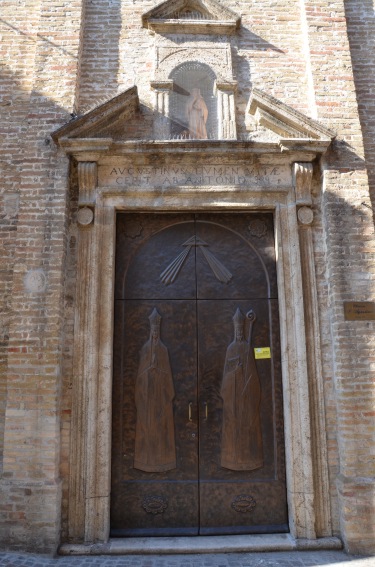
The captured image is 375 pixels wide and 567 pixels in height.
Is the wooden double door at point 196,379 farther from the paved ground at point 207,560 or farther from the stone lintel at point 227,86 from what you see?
the stone lintel at point 227,86

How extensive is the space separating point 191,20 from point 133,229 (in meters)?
2.99

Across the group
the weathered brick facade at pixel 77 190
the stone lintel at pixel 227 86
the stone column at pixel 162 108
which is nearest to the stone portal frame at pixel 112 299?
the weathered brick facade at pixel 77 190

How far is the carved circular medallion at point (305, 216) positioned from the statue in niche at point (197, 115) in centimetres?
155

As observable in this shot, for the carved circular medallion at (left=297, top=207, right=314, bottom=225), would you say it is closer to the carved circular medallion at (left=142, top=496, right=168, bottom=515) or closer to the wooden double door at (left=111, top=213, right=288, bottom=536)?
the wooden double door at (left=111, top=213, right=288, bottom=536)

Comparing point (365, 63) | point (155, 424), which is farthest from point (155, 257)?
point (365, 63)

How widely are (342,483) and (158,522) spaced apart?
195cm

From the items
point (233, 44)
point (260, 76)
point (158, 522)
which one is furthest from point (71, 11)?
point (158, 522)

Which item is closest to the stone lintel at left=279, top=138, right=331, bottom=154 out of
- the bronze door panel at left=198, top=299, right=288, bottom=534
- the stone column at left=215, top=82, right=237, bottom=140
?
the stone column at left=215, top=82, right=237, bottom=140

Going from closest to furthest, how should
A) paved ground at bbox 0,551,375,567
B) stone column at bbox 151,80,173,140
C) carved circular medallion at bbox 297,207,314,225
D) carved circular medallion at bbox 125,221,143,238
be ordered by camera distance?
paved ground at bbox 0,551,375,567
carved circular medallion at bbox 297,207,314,225
carved circular medallion at bbox 125,221,143,238
stone column at bbox 151,80,173,140

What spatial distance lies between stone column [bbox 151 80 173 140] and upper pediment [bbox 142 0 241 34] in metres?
0.90

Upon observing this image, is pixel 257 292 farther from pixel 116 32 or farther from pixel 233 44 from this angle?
pixel 116 32

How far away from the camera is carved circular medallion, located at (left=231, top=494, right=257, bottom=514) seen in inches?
196

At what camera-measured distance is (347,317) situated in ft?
16.6

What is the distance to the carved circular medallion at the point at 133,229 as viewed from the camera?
18.4 ft
